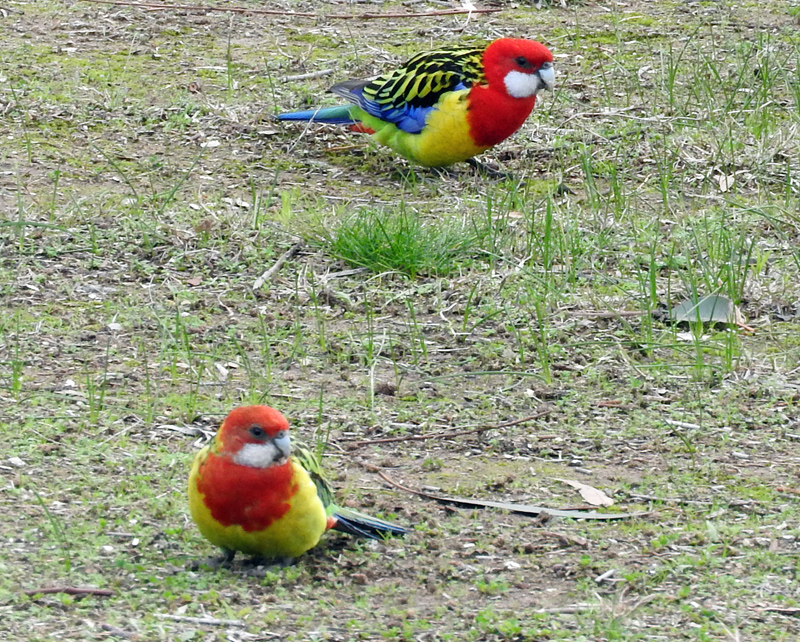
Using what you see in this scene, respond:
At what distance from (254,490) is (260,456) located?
81 mm

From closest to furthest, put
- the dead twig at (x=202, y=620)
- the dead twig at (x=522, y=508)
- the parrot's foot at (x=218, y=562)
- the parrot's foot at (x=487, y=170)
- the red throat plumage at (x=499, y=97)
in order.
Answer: the dead twig at (x=202, y=620) → the parrot's foot at (x=218, y=562) → the dead twig at (x=522, y=508) → the red throat plumage at (x=499, y=97) → the parrot's foot at (x=487, y=170)

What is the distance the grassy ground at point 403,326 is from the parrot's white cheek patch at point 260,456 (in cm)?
29

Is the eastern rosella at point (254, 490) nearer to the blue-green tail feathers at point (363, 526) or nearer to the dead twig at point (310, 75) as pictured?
→ the blue-green tail feathers at point (363, 526)

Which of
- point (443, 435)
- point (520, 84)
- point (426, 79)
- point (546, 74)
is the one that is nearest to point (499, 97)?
point (520, 84)

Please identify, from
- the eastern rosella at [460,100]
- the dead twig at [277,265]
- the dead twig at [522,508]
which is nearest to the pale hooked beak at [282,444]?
the dead twig at [522,508]

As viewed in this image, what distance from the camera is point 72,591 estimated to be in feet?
9.55

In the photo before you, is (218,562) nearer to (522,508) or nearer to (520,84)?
(522,508)

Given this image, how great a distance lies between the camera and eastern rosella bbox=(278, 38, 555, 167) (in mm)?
5516

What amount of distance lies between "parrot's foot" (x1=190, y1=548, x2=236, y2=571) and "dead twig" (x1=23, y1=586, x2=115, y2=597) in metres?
0.25

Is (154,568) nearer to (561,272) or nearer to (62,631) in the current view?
(62,631)

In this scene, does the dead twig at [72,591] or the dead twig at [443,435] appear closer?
the dead twig at [72,591]

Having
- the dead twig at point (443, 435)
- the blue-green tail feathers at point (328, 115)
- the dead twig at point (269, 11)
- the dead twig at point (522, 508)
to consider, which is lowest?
the dead twig at point (522, 508)

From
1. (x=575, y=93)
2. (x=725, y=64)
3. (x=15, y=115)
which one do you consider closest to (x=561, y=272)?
(x=575, y=93)

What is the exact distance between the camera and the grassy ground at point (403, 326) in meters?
3.04
